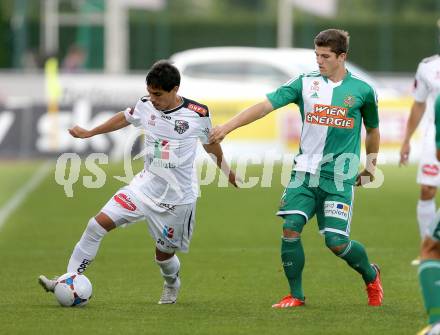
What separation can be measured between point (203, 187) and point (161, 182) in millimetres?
11277

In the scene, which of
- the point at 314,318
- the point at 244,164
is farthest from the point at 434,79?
the point at 244,164

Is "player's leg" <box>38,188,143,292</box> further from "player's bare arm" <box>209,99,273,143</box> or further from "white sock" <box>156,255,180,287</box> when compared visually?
"player's bare arm" <box>209,99,273,143</box>

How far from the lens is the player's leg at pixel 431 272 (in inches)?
298

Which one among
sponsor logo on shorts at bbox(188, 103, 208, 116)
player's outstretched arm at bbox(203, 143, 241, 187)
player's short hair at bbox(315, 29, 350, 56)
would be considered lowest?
player's outstretched arm at bbox(203, 143, 241, 187)

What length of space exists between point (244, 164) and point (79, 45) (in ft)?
55.0

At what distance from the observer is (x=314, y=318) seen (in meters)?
9.18

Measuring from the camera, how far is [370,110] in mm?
9820

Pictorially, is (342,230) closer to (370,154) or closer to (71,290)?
(370,154)

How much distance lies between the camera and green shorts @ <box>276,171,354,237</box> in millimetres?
9680

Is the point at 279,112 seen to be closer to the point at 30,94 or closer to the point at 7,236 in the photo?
the point at 30,94

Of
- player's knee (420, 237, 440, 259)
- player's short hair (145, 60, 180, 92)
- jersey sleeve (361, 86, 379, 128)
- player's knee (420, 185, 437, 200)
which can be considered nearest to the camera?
player's knee (420, 237, 440, 259)

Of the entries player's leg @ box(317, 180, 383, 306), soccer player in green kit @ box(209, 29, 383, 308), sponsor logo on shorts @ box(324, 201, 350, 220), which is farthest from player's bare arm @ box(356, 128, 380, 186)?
sponsor logo on shorts @ box(324, 201, 350, 220)

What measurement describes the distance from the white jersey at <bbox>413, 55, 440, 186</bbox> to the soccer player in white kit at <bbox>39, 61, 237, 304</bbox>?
111 inches

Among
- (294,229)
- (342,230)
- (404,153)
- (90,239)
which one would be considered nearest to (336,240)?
(342,230)
